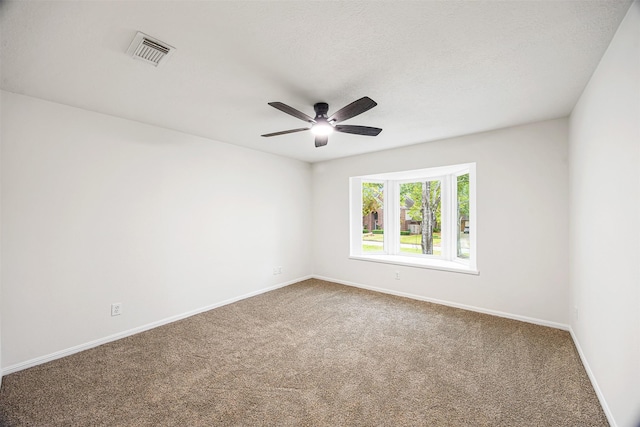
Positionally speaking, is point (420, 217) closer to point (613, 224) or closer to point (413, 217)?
point (413, 217)

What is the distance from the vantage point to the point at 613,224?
1.62m

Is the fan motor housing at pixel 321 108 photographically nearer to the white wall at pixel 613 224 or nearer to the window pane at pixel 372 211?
the white wall at pixel 613 224

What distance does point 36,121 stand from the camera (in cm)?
236

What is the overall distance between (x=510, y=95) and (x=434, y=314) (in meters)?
2.60

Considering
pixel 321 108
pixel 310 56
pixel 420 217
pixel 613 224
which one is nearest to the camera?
pixel 613 224

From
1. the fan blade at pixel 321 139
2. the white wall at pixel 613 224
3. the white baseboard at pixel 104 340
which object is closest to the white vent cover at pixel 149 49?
the fan blade at pixel 321 139

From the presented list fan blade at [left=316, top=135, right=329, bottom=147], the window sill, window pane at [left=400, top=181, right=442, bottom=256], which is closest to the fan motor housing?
fan blade at [left=316, top=135, right=329, bottom=147]

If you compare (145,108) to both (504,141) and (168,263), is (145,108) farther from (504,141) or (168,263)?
(504,141)

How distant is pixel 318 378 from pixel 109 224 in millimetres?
2593

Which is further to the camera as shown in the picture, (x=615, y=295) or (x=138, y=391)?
(x=138, y=391)

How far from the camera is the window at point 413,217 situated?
14.3 ft

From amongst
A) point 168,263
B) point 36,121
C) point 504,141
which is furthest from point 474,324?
point 36,121

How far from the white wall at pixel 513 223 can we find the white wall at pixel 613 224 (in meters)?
0.71

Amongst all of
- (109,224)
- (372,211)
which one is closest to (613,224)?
(372,211)
